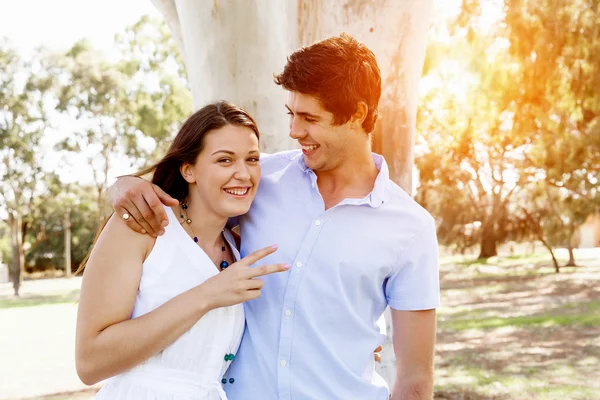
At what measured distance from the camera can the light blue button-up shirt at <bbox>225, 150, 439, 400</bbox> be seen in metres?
2.52

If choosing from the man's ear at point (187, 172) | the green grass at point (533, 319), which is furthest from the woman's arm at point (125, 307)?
the green grass at point (533, 319)

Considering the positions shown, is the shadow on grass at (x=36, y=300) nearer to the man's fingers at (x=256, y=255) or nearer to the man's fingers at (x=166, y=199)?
the man's fingers at (x=166, y=199)

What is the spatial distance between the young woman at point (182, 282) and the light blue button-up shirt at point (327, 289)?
0.36 ft

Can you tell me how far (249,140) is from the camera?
A: 8.31 ft

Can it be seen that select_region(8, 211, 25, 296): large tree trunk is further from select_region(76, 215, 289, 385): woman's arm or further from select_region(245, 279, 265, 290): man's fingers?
select_region(245, 279, 265, 290): man's fingers

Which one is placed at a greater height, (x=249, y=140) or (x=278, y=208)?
(x=249, y=140)

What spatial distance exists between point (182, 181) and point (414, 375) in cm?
103

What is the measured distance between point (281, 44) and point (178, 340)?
7.32ft

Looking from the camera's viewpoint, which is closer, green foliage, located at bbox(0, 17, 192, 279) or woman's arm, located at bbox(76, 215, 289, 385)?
woman's arm, located at bbox(76, 215, 289, 385)

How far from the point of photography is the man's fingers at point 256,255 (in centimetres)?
231

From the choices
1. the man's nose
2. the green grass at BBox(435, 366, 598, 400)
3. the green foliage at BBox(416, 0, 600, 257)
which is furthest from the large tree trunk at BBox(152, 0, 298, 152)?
the green foliage at BBox(416, 0, 600, 257)

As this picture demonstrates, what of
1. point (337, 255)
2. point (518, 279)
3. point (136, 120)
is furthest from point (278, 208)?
point (136, 120)

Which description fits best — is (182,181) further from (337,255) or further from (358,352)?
(358,352)

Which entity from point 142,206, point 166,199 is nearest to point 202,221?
point 166,199
